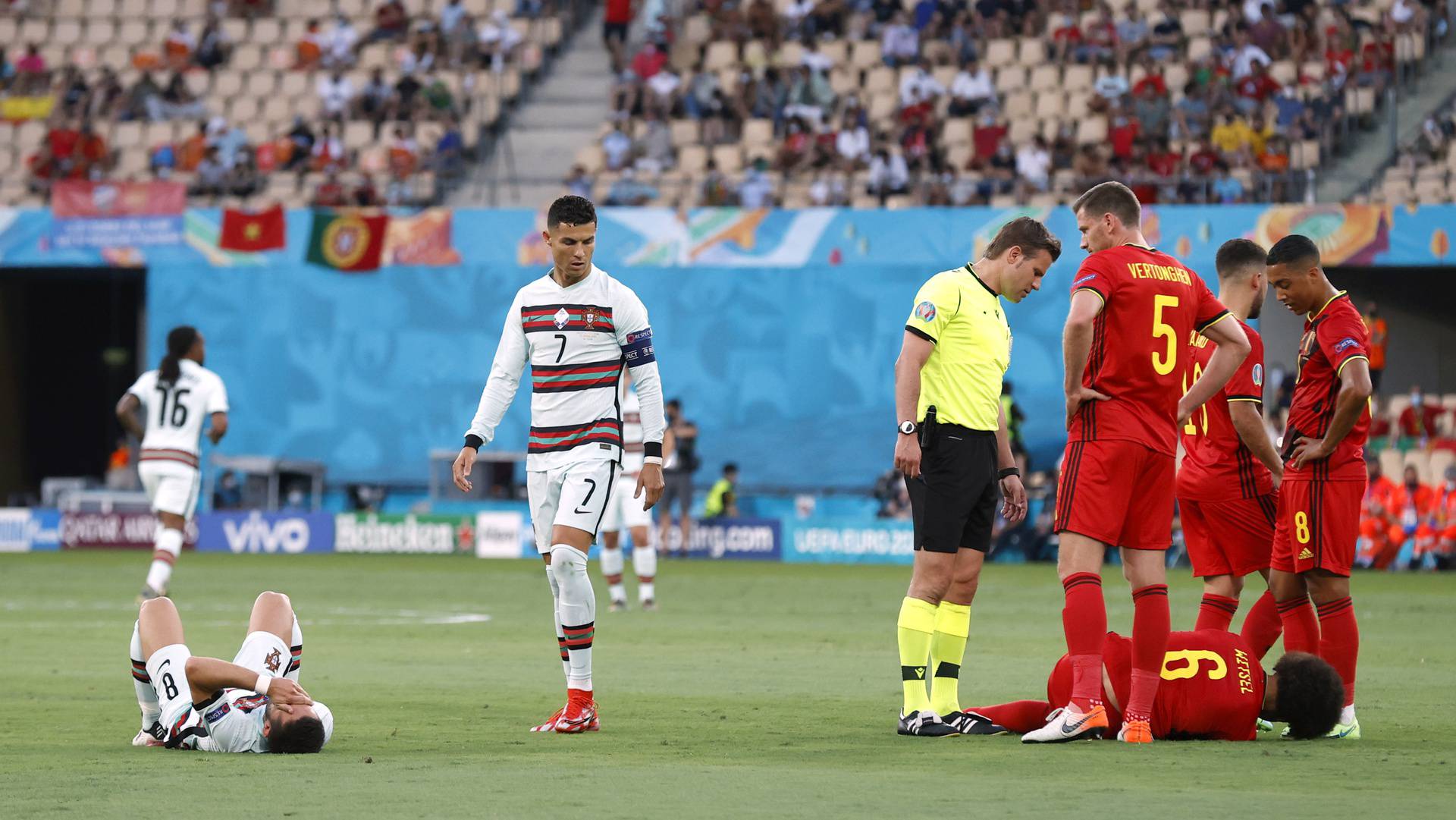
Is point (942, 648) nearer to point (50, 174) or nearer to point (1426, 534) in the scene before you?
point (1426, 534)

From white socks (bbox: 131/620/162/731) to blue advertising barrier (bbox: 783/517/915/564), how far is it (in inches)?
815

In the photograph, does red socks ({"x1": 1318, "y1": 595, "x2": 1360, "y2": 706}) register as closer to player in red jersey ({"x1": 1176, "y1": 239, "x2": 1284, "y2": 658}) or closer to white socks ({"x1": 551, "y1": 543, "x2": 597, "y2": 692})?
player in red jersey ({"x1": 1176, "y1": 239, "x2": 1284, "y2": 658})

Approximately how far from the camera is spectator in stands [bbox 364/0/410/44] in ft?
122

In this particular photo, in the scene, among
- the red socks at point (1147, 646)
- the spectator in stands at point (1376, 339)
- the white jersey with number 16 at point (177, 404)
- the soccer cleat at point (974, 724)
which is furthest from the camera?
the spectator in stands at point (1376, 339)

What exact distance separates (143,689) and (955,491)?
3689 millimetres

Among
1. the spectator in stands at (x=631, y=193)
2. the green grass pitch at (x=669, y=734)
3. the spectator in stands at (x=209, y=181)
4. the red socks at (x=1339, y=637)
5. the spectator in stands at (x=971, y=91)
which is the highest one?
the spectator in stands at (x=971, y=91)

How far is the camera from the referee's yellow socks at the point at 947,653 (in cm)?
959

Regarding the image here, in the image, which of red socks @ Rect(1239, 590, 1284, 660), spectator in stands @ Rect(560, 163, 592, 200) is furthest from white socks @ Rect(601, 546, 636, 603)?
spectator in stands @ Rect(560, 163, 592, 200)

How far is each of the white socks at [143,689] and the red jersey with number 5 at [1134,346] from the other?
412cm

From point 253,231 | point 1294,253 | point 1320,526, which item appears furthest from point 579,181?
point 1320,526

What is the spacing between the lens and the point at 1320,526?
9.66 metres

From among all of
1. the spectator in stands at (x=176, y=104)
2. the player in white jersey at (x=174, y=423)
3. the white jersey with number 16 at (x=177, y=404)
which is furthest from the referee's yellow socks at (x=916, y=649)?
the spectator in stands at (x=176, y=104)

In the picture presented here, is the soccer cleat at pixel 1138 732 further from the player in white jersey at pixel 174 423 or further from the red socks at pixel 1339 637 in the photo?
the player in white jersey at pixel 174 423

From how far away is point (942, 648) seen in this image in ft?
31.7
